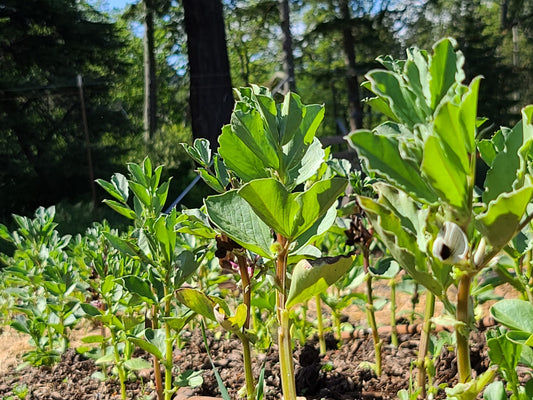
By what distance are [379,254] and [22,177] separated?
897cm

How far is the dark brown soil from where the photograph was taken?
136cm

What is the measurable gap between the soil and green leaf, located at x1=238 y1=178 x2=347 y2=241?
0.66m

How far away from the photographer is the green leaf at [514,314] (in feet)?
2.18

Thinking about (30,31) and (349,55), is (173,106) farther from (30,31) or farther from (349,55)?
(30,31)

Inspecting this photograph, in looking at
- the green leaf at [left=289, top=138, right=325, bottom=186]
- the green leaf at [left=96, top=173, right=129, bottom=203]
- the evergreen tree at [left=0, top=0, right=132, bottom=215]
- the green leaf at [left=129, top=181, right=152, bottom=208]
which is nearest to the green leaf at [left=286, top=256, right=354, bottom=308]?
the green leaf at [left=289, top=138, right=325, bottom=186]

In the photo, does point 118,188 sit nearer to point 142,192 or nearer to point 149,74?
point 142,192

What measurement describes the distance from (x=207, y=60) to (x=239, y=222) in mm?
6341

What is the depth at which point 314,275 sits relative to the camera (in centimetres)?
67

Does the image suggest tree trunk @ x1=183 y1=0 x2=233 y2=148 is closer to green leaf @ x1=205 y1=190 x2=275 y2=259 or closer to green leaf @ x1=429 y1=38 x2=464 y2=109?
green leaf @ x1=205 y1=190 x2=275 y2=259

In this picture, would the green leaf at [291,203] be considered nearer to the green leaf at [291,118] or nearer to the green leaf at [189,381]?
the green leaf at [291,118]

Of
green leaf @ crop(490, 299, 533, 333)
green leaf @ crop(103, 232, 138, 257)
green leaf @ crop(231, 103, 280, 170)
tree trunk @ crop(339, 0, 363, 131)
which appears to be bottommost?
green leaf @ crop(490, 299, 533, 333)

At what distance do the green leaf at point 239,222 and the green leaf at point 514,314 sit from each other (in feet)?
0.95

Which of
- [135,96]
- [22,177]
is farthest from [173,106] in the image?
[22,177]

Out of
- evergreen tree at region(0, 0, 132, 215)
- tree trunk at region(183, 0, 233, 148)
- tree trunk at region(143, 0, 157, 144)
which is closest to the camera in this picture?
tree trunk at region(183, 0, 233, 148)
